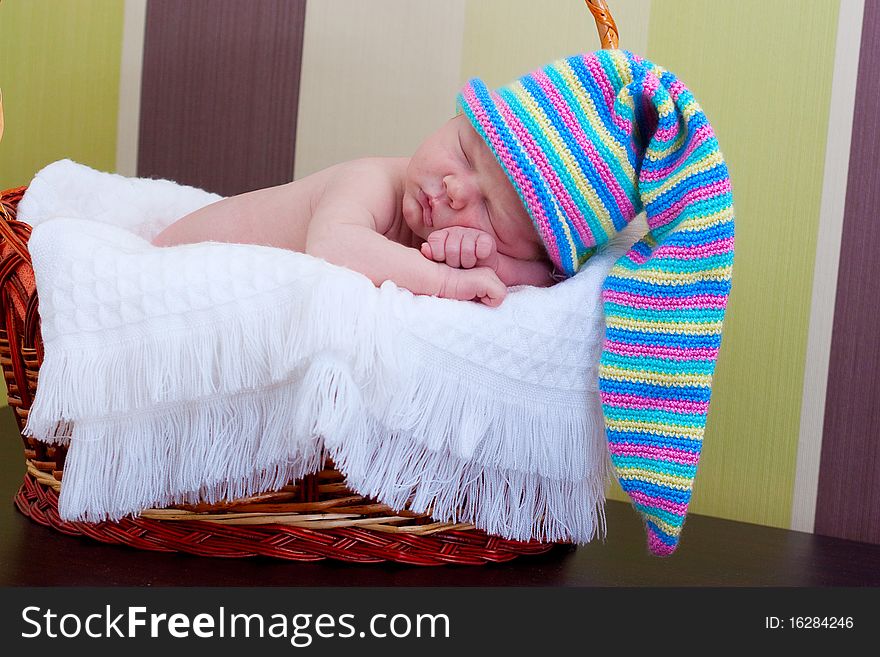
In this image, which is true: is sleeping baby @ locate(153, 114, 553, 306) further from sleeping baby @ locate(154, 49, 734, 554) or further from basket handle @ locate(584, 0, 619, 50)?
basket handle @ locate(584, 0, 619, 50)

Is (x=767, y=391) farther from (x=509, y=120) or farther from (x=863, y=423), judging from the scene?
(x=509, y=120)

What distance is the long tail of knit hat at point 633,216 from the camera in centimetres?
93

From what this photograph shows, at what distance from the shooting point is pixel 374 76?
1.66 metres

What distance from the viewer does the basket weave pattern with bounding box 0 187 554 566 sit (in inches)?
36.5

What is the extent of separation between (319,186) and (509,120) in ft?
0.87

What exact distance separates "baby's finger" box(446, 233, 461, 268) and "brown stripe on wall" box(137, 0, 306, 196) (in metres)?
0.79

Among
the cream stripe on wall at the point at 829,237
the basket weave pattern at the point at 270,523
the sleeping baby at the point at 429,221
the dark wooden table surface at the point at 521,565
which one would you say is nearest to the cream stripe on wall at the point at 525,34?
the cream stripe on wall at the point at 829,237

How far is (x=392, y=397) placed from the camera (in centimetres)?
86

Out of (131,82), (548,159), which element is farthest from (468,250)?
(131,82)

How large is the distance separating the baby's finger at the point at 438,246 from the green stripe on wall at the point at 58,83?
101 centimetres

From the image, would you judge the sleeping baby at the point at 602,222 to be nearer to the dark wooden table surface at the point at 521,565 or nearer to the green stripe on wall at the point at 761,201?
the dark wooden table surface at the point at 521,565

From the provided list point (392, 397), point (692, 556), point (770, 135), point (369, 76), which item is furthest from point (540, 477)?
point (369, 76)

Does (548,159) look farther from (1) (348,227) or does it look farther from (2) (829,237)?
(2) (829,237)

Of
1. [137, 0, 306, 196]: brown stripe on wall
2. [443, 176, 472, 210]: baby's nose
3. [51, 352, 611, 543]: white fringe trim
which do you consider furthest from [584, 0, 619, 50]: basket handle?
[137, 0, 306, 196]: brown stripe on wall
